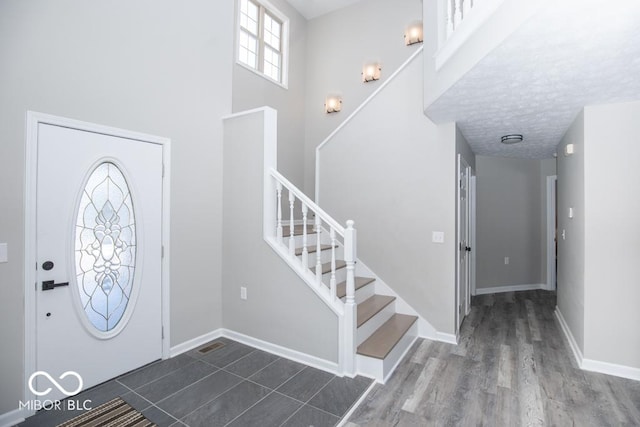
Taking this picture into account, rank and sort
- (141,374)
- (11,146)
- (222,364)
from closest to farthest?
(11,146)
(141,374)
(222,364)

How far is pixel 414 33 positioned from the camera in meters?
4.81

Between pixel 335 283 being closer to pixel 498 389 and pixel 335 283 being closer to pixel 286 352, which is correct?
pixel 286 352

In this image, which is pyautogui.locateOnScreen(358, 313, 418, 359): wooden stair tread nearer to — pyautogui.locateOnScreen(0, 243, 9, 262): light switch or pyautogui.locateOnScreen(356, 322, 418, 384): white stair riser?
pyautogui.locateOnScreen(356, 322, 418, 384): white stair riser

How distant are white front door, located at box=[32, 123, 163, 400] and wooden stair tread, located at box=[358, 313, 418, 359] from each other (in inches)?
74.6

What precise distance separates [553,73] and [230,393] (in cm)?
327

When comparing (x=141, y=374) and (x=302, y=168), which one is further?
(x=302, y=168)

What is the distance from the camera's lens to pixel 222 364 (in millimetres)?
2900

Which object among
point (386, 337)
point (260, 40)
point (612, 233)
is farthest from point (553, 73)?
point (260, 40)

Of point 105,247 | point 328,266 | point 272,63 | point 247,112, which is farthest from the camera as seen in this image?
point 272,63

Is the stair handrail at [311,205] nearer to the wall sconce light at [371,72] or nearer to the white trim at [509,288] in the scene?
the wall sconce light at [371,72]

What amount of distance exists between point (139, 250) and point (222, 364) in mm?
1244

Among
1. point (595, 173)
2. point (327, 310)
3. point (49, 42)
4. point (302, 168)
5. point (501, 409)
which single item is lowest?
point (501, 409)

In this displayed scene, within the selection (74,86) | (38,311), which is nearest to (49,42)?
(74,86)

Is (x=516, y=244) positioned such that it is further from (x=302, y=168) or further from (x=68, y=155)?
(x=68, y=155)
